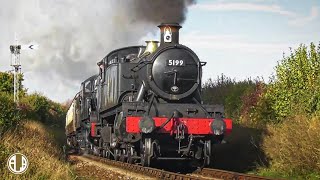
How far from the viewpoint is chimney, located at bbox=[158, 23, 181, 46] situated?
15641 millimetres

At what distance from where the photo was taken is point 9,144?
12.1 meters

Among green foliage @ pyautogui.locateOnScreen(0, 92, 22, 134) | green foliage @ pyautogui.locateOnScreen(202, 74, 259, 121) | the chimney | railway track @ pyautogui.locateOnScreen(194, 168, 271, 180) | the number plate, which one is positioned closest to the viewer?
railway track @ pyautogui.locateOnScreen(194, 168, 271, 180)

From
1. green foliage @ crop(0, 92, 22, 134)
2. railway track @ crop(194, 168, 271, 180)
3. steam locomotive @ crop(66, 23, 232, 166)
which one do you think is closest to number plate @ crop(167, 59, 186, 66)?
steam locomotive @ crop(66, 23, 232, 166)

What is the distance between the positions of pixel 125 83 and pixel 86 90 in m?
9.08

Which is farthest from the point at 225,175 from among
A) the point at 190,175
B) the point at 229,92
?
the point at 229,92

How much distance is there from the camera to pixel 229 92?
31297 millimetres

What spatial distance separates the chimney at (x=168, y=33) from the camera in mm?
15641

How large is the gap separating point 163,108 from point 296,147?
379 centimetres

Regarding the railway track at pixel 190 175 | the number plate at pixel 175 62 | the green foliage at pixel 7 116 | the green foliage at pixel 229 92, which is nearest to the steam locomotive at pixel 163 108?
the number plate at pixel 175 62

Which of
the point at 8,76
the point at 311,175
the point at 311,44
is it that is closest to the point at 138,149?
the point at 311,175

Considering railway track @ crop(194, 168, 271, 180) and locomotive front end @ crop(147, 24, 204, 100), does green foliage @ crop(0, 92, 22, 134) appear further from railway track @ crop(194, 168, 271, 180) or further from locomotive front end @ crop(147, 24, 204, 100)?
railway track @ crop(194, 168, 271, 180)

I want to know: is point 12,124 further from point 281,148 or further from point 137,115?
point 281,148

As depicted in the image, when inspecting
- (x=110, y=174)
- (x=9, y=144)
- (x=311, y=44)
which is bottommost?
(x=110, y=174)

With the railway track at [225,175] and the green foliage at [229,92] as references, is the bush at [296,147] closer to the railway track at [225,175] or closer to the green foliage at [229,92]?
the railway track at [225,175]
